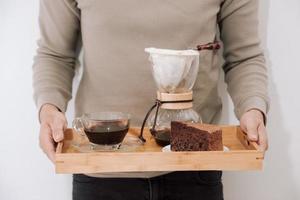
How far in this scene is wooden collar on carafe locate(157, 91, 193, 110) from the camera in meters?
0.86

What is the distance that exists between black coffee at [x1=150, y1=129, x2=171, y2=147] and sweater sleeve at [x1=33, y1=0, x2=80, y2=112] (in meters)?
0.24

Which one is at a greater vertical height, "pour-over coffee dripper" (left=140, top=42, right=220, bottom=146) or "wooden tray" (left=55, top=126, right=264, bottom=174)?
"pour-over coffee dripper" (left=140, top=42, right=220, bottom=146)

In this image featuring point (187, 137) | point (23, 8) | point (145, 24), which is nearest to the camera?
point (187, 137)

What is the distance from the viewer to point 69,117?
4.06ft

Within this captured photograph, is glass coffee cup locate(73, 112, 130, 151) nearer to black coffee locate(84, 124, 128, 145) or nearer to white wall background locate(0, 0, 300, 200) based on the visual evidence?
black coffee locate(84, 124, 128, 145)

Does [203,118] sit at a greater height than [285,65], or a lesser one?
lesser

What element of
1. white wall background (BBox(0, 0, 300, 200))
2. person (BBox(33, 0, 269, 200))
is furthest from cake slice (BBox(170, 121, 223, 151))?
white wall background (BBox(0, 0, 300, 200))

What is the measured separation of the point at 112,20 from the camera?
39.0 inches

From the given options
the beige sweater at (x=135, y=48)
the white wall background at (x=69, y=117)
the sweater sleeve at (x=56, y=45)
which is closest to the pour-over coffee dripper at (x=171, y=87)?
the beige sweater at (x=135, y=48)

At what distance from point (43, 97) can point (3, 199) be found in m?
0.44

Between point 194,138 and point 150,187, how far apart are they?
0.79 feet

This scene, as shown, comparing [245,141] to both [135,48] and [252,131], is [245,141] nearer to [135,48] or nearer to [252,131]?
[252,131]

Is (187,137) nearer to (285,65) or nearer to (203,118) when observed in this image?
(203,118)

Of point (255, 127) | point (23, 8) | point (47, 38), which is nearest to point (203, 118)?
point (255, 127)
